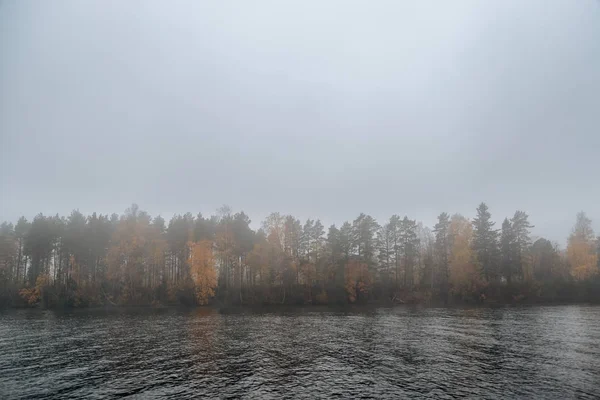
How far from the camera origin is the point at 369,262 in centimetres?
10419

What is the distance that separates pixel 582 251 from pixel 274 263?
299 feet

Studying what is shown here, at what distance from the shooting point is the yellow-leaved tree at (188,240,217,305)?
9069 centimetres

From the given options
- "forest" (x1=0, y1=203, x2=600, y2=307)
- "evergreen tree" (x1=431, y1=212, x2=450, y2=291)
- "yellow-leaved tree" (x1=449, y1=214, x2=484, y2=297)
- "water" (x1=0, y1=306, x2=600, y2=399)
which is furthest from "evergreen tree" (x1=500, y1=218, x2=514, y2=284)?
"water" (x1=0, y1=306, x2=600, y2=399)

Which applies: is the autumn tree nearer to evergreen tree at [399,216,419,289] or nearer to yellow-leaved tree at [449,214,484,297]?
yellow-leaved tree at [449,214,484,297]

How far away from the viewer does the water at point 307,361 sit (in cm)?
2183

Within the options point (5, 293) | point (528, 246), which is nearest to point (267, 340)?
point (5, 293)

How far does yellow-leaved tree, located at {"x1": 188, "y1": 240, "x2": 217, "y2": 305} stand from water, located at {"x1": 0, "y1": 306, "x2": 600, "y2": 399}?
41.4m

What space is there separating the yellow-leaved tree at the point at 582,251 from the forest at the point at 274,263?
1.00 feet

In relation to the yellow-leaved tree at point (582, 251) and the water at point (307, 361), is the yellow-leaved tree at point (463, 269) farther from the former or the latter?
the water at point (307, 361)

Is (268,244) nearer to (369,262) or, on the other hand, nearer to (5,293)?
(369,262)

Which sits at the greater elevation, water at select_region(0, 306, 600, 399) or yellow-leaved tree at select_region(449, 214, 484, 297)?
yellow-leaved tree at select_region(449, 214, 484, 297)

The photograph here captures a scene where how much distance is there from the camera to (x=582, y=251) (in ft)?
327

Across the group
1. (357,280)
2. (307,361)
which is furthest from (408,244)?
(307,361)

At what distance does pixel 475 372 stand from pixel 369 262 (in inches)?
3143
